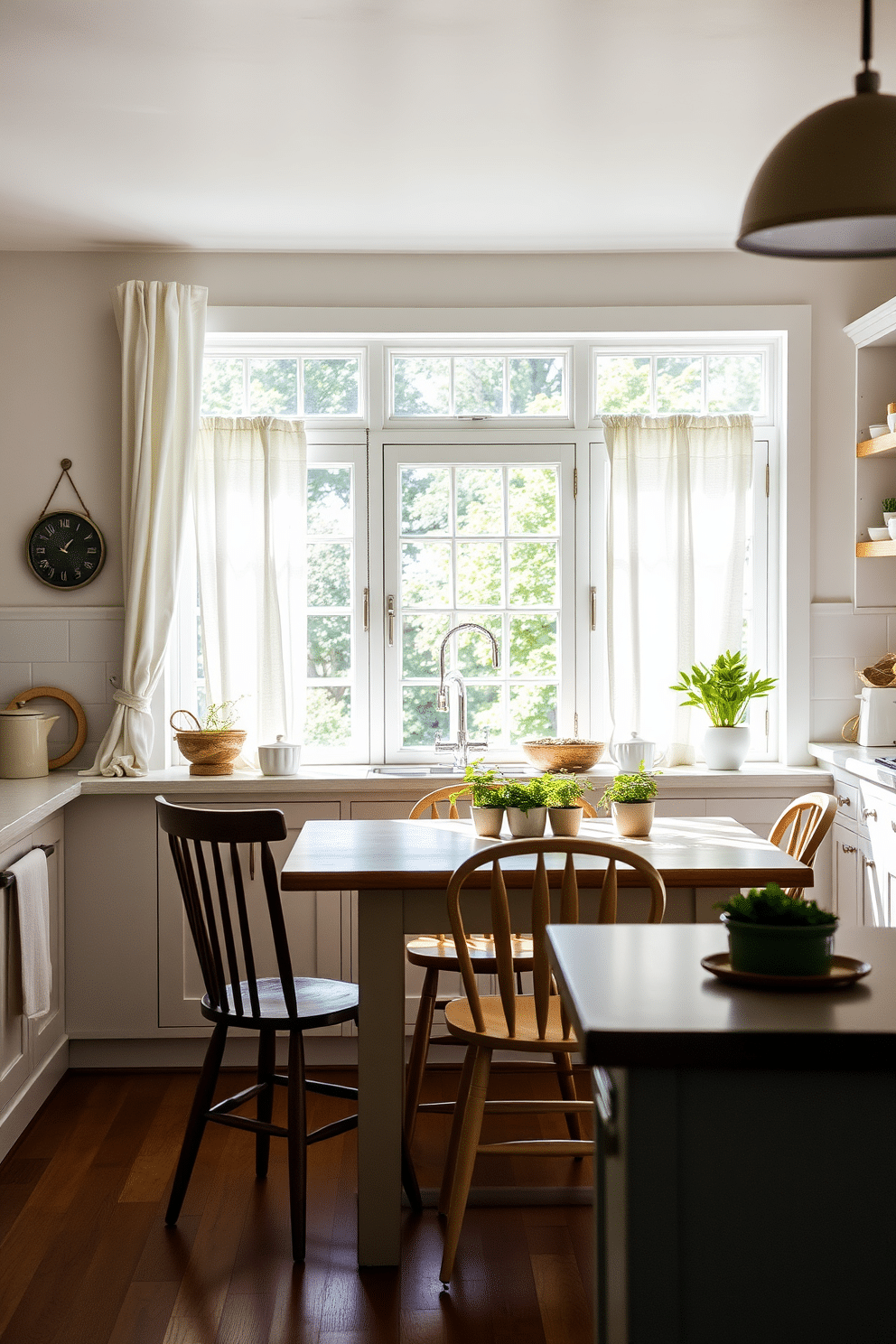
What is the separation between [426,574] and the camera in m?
4.36

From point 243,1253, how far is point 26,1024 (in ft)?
3.46

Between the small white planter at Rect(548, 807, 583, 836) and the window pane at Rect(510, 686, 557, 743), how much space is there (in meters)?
1.43

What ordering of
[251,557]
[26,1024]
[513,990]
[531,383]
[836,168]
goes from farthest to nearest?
[531,383] < [251,557] < [26,1024] < [513,990] < [836,168]

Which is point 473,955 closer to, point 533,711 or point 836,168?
point 533,711

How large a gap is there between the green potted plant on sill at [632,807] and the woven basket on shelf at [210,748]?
1.53 m

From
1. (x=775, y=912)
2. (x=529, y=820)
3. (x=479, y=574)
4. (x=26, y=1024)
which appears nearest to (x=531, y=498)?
(x=479, y=574)

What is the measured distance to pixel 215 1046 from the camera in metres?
2.96

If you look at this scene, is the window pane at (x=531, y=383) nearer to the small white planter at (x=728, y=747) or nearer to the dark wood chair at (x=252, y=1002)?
the small white planter at (x=728, y=747)

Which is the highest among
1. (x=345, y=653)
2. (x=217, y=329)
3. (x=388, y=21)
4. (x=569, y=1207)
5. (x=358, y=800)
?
(x=388, y=21)

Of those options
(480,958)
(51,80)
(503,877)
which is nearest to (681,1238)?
(503,877)

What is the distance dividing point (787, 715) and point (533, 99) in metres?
2.27

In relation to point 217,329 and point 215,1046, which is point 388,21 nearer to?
point 217,329

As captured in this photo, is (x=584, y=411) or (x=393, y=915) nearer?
(x=393, y=915)

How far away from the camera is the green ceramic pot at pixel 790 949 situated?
1.45 m
